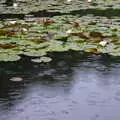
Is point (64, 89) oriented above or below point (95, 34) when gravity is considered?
below

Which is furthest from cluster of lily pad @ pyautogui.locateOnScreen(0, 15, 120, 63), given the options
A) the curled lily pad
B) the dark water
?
the dark water

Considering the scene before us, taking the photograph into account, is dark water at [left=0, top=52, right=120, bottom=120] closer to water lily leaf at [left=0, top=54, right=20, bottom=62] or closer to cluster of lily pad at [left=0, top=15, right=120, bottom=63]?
water lily leaf at [left=0, top=54, right=20, bottom=62]

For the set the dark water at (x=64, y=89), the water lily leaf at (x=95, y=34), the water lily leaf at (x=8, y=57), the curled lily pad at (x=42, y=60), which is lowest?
the dark water at (x=64, y=89)

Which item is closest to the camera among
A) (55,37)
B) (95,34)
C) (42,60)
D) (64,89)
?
(64,89)

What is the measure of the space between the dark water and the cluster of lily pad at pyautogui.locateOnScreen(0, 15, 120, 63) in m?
0.20

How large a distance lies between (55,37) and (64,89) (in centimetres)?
239

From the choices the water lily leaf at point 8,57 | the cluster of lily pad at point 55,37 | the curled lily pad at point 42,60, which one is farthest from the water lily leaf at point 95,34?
the water lily leaf at point 8,57

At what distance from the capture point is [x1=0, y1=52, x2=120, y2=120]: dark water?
4.36 m

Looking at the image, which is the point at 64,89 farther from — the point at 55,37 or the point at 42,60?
the point at 55,37

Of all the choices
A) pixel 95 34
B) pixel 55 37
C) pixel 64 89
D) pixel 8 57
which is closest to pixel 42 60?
pixel 8 57

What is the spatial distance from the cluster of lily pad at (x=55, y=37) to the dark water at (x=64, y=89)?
20 cm

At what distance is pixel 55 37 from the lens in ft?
23.9

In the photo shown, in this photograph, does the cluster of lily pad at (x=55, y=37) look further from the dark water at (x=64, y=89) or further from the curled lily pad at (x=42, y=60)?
the dark water at (x=64, y=89)

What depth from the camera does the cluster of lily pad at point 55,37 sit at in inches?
252
